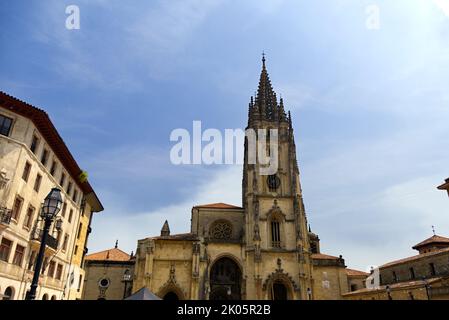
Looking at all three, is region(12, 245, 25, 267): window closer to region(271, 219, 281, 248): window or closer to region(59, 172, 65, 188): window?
region(59, 172, 65, 188): window

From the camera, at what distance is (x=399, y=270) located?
3972 cm

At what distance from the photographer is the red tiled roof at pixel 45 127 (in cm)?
1652

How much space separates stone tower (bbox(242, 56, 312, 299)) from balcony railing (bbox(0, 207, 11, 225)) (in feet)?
90.1

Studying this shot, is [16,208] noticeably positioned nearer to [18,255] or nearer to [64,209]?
[18,255]

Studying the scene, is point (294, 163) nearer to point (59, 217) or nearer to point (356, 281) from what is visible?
point (356, 281)

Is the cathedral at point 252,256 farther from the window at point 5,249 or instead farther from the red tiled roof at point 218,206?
the window at point 5,249

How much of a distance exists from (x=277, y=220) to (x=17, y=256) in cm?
3077

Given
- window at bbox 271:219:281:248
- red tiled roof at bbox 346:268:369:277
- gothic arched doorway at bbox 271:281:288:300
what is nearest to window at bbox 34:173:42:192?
window at bbox 271:219:281:248

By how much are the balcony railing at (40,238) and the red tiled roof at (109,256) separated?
21.1 meters

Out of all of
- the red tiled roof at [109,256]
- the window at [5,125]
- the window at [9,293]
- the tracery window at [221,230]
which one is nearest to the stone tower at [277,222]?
the tracery window at [221,230]

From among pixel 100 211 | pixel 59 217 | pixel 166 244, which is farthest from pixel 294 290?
pixel 59 217

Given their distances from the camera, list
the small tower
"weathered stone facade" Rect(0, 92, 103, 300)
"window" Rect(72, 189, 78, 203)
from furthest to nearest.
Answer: the small tower → "window" Rect(72, 189, 78, 203) → "weathered stone facade" Rect(0, 92, 103, 300)

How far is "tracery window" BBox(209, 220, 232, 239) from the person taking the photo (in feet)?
143

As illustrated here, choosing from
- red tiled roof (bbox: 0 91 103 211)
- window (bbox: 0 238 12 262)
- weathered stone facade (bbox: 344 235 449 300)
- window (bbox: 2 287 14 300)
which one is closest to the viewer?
window (bbox: 0 238 12 262)
